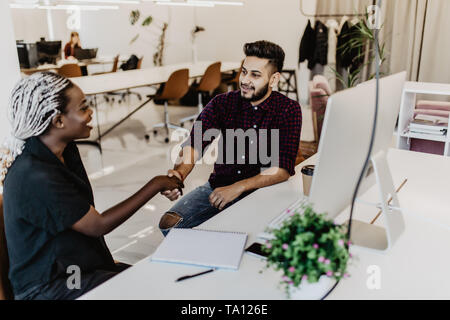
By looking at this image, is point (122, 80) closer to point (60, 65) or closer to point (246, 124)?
point (60, 65)

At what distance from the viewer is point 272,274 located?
114cm

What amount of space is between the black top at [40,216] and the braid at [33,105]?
4 cm

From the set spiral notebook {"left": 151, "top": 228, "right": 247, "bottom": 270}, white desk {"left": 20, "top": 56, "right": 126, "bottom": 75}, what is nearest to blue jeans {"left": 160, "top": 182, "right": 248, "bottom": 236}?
spiral notebook {"left": 151, "top": 228, "right": 247, "bottom": 270}

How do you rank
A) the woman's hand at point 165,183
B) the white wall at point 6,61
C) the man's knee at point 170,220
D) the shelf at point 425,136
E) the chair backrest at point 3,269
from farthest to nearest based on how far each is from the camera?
the shelf at point 425,136
the white wall at point 6,61
the man's knee at point 170,220
the woman's hand at point 165,183
the chair backrest at point 3,269

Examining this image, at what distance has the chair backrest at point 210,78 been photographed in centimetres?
Answer: 562

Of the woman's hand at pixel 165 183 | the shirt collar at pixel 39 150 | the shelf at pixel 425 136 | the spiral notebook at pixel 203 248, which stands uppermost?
the shirt collar at pixel 39 150

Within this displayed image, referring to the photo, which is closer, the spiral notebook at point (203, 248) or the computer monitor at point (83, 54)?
the spiral notebook at point (203, 248)

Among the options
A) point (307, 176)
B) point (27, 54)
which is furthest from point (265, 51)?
point (27, 54)

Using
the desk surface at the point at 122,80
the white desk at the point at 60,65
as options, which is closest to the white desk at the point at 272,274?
the desk surface at the point at 122,80

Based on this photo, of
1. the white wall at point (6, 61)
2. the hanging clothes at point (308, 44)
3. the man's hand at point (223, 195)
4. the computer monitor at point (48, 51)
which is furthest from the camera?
the computer monitor at point (48, 51)

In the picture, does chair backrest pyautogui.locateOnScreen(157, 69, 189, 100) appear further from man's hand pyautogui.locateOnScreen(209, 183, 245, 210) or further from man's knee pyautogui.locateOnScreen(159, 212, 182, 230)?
man's hand pyautogui.locateOnScreen(209, 183, 245, 210)

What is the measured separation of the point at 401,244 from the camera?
1316 millimetres

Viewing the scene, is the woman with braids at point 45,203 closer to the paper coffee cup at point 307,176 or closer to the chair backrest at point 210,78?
the paper coffee cup at point 307,176

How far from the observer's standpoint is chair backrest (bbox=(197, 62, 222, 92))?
18.4ft
